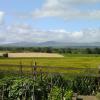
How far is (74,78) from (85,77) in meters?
0.47

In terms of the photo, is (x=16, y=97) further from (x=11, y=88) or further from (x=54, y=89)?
(x=54, y=89)

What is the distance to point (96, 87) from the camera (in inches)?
602

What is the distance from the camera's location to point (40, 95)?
32.8 feet

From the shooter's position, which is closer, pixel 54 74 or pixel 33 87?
pixel 33 87

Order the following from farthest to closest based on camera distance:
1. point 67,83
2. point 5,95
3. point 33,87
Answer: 1. point 67,83
2. point 5,95
3. point 33,87

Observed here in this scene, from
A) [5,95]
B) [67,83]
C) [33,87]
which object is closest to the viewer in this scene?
[33,87]

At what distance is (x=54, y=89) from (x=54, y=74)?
459cm

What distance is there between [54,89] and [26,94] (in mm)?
917

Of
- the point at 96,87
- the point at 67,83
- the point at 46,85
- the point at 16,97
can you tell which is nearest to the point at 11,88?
the point at 16,97

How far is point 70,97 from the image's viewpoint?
1038 cm

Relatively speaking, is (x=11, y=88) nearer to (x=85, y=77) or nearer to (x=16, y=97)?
(x=16, y=97)

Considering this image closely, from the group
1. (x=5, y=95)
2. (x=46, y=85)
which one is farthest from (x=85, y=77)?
(x=5, y=95)

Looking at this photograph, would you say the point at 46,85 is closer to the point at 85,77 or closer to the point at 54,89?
the point at 54,89

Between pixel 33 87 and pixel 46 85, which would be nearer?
pixel 33 87
